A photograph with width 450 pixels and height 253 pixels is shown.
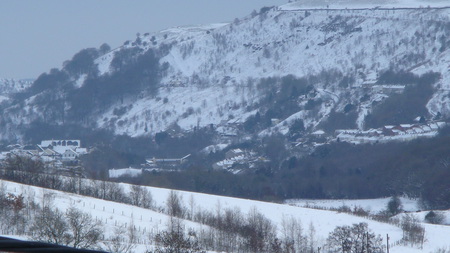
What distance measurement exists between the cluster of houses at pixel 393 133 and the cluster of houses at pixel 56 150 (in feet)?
65.9

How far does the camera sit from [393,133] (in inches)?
1992

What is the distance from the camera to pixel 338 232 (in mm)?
16562

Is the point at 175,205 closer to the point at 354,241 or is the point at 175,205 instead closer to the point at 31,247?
the point at 354,241

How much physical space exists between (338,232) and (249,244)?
2.26 m

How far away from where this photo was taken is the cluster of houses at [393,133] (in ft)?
160

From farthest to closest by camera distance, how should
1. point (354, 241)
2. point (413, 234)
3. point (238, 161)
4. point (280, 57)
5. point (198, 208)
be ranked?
point (280, 57), point (238, 161), point (198, 208), point (413, 234), point (354, 241)

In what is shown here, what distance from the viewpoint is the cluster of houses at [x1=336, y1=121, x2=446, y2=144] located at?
48719 mm

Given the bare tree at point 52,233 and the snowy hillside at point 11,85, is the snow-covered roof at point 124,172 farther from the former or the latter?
the snowy hillside at point 11,85

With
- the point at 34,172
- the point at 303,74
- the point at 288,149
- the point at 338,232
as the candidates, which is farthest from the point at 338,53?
the point at 338,232

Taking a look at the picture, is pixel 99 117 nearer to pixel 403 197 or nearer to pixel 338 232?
pixel 403 197

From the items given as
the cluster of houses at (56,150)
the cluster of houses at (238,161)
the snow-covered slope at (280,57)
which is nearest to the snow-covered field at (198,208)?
the cluster of houses at (238,161)

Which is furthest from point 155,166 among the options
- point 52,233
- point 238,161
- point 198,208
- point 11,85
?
point 11,85

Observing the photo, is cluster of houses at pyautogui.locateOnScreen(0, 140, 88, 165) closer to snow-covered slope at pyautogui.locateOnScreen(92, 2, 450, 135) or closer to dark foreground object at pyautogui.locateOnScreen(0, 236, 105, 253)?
snow-covered slope at pyautogui.locateOnScreen(92, 2, 450, 135)

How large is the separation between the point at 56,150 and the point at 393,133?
2693 cm
